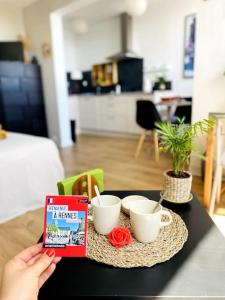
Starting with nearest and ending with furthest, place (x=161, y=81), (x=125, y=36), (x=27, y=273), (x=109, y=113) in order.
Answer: (x=27, y=273), (x=161, y=81), (x=125, y=36), (x=109, y=113)

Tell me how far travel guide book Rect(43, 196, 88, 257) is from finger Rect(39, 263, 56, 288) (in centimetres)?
5

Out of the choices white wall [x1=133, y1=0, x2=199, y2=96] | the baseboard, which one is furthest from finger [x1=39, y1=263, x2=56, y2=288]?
white wall [x1=133, y1=0, x2=199, y2=96]

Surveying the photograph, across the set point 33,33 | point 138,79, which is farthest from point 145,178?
point 33,33

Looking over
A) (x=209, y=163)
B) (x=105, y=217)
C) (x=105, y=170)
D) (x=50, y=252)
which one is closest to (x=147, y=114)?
(x=105, y=170)

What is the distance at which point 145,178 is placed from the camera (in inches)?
98.0

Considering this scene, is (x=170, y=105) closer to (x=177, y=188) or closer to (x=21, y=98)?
(x=21, y=98)

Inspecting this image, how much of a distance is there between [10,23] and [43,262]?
4558 mm

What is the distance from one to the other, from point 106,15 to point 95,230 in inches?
198

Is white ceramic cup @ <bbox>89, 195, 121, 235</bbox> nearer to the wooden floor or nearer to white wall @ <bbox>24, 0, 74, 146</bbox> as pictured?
the wooden floor

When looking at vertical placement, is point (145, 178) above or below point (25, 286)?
below

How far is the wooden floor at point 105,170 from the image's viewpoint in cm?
155

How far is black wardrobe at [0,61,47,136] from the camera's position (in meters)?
3.77

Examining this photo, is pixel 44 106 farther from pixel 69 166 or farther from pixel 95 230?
pixel 95 230

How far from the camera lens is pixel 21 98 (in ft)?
13.0
